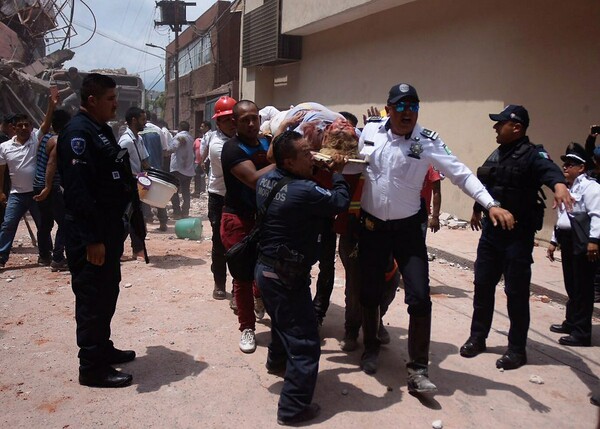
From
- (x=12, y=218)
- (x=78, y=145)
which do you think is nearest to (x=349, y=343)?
(x=78, y=145)

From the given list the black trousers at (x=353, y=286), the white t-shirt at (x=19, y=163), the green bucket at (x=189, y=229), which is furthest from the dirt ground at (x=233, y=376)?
the green bucket at (x=189, y=229)

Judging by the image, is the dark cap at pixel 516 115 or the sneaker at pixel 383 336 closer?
the dark cap at pixel 516 115

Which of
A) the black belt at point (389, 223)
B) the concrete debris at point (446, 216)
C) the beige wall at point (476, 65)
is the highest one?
the beige wall at point (476, 65)

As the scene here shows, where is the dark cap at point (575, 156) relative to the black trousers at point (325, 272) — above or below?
above

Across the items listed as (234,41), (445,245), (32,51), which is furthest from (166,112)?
(445,245)

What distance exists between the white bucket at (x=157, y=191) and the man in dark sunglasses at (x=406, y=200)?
10.7 ft

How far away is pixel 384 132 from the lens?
3449mm

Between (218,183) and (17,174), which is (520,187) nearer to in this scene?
(218,183)

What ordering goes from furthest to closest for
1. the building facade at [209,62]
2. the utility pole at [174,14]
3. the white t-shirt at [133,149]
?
the utility pole at [174,14]
the building facade at [209,62]
the white t-shirt at [133,149]

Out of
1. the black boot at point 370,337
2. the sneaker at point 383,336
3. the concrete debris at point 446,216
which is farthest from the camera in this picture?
the concrete debris at point 446,216

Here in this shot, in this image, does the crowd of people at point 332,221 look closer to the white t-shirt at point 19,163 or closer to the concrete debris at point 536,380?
the concrete debris at point 536,380

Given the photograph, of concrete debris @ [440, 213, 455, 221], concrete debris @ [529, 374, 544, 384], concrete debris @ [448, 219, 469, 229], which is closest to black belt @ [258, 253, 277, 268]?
concrete debris @ [529, 374, 544, 384]

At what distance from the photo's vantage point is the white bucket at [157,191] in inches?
239

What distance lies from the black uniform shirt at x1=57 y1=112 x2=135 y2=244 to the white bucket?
2740 mm
